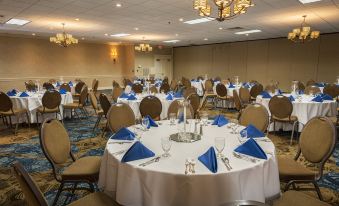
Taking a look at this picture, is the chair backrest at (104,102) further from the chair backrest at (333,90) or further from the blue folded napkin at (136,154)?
the chair backrest at (333,90)

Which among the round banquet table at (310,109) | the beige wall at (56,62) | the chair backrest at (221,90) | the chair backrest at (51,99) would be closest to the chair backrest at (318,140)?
the round banquet table at (310,109)

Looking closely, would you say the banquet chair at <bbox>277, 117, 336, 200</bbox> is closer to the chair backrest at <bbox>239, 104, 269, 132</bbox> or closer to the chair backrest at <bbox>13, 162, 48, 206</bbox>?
the chair backrest at <bbox>239, 104, 269, 132</bbox>

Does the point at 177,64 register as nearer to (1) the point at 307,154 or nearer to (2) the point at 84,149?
(2) the point at 84,149

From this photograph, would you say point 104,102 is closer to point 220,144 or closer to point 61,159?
point 61,159

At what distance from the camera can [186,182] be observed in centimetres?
168

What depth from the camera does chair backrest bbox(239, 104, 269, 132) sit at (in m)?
3.28

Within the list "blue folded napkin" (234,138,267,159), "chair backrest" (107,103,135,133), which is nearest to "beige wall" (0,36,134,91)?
"chair backrest" (107,103,135,133)

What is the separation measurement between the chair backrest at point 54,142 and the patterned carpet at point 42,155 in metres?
0.87

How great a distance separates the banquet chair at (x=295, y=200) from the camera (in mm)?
1874

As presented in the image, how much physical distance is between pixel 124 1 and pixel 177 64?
14337 mm

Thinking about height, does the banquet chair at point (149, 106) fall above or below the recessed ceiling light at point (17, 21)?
below

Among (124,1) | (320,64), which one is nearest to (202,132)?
(124,1)

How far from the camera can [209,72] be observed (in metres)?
17.9

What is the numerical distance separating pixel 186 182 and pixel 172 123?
1500 millimetres
